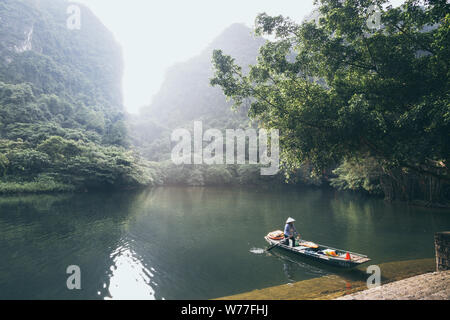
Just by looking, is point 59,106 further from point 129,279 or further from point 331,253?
point 331,253

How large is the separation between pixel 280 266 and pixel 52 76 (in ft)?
290

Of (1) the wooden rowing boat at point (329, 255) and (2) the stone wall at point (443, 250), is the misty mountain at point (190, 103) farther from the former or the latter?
(2) the stone wall at point (443, 250)

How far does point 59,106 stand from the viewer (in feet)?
213

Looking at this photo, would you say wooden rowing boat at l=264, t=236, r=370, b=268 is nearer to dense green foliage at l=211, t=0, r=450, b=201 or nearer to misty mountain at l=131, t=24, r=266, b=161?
dense green foliage at l=211, t=0, r=450, b=201

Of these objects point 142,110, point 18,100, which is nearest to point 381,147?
point 18,100

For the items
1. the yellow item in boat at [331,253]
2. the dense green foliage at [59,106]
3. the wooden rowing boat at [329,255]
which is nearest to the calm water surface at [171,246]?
the wooden rowing boat at [329,255]

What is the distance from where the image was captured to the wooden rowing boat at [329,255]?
10.6m

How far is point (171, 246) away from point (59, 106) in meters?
65.1

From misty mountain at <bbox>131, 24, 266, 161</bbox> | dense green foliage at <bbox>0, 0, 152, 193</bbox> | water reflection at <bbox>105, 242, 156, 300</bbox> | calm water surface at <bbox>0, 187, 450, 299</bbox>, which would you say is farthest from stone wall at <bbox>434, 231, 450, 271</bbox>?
misty mountain at <bbox>131, 24, 266, 161</bbox>

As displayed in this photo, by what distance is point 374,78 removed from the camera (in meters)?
10.4

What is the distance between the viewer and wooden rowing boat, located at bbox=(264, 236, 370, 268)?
1057 cm

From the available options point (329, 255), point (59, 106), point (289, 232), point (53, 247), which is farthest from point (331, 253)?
point (59, 106)

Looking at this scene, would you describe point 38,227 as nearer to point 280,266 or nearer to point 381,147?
point 280,266
